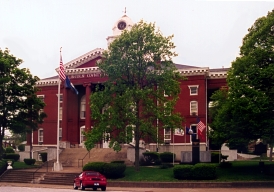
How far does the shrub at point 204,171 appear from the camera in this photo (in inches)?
1414

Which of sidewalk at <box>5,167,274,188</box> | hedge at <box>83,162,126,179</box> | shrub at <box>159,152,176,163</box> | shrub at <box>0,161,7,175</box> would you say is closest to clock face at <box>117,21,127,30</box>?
shrub at <box>159,152,176,163</box>

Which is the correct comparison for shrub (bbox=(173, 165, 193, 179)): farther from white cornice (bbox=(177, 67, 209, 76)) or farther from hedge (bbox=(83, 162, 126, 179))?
white cornice (bbox=(177, 67, 209, 76))

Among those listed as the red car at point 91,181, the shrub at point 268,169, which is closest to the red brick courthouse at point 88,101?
the shrub at point 268,169

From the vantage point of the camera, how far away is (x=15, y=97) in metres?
48.9

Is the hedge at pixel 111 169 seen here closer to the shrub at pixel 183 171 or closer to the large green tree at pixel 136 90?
the large green tree at pixel 136 90

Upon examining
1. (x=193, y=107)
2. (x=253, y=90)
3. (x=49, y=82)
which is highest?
(x=49, y=82)

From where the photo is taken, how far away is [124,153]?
50.8 metres

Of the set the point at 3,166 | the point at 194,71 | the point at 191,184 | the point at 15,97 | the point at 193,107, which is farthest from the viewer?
the point at 193,107

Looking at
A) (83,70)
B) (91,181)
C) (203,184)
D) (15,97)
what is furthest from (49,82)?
(203,184)

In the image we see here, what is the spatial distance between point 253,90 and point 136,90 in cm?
1011

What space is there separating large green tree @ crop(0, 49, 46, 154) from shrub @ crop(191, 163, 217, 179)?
21.0 m

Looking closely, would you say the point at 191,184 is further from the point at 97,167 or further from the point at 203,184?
the point at 97,167

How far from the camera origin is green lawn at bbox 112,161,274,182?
119ft

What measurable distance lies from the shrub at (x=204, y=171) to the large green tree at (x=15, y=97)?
21.0 metres
